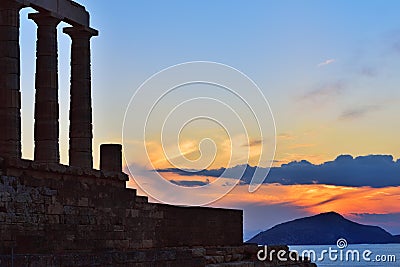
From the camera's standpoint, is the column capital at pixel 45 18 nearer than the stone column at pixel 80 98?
Yes

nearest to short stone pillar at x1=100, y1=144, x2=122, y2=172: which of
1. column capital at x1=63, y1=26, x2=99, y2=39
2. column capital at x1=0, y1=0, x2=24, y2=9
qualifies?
column capital at x1=63, y1=26, x2=99, y2=39

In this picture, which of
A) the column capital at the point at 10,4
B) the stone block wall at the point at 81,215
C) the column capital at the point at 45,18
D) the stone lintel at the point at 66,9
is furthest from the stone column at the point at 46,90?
the stone block wall at the point at 81,215

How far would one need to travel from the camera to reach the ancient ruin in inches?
992

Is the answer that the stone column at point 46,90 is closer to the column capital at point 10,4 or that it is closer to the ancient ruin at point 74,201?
the ancient ruin at point 74,201

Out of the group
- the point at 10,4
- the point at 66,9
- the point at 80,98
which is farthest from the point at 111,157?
the point at 10,4

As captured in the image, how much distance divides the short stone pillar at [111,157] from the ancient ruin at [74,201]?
3cm

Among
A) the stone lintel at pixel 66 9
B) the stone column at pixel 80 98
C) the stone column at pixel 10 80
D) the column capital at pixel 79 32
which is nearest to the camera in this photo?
the stone column at pixel 10 80

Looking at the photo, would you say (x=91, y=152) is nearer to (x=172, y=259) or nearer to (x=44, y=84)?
(x=44, y=84)

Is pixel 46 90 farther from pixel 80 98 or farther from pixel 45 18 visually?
pixel 45 18

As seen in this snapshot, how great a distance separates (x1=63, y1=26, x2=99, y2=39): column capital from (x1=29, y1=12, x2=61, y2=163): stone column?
1542 millimetres

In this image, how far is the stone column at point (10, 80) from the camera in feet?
99.6

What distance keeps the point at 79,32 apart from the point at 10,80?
5.11m

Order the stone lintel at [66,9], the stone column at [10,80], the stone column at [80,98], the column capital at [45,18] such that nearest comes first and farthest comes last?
the stone column at [10,80], the stone lintel at [66,9], the column capital at [45,18], the stone column at [80,98]

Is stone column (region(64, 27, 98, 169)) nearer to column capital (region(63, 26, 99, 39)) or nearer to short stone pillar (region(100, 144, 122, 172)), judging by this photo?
column capital (region(63, 26, 99, 39))
